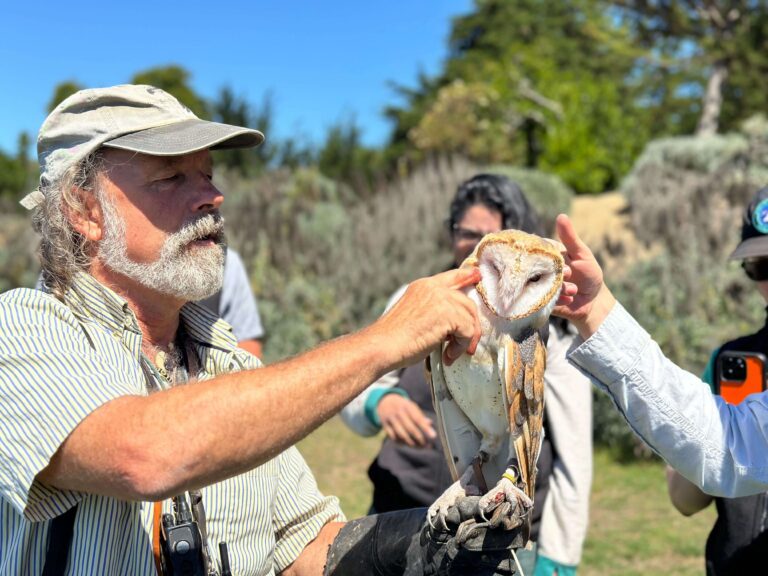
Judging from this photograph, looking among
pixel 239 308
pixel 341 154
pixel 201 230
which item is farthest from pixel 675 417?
pixel 341 154

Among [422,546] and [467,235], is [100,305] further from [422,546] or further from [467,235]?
[467,235]

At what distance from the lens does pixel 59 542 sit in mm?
1697

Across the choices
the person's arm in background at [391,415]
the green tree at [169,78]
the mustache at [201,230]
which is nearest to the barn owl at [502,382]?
the person's arm in background at [391,415]

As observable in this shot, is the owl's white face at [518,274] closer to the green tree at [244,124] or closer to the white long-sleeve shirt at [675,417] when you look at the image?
the white long-sleeve shirt at [675,417]

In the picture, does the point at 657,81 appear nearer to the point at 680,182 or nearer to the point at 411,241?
the point at 680,182

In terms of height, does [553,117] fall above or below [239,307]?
above

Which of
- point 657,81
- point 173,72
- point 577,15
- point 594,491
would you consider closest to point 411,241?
point 594,491

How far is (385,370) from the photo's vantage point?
181cm

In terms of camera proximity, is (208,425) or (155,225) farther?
(155,225)

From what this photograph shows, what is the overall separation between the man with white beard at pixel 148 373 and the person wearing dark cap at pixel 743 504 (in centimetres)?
130

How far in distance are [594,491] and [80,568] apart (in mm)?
6599

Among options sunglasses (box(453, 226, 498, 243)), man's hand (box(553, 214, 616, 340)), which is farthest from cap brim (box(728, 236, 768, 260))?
sunglasses (box(453, 226, 498, 243))

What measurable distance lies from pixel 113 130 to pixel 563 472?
88.7 inches

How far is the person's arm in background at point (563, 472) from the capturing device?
3172 millimetres
